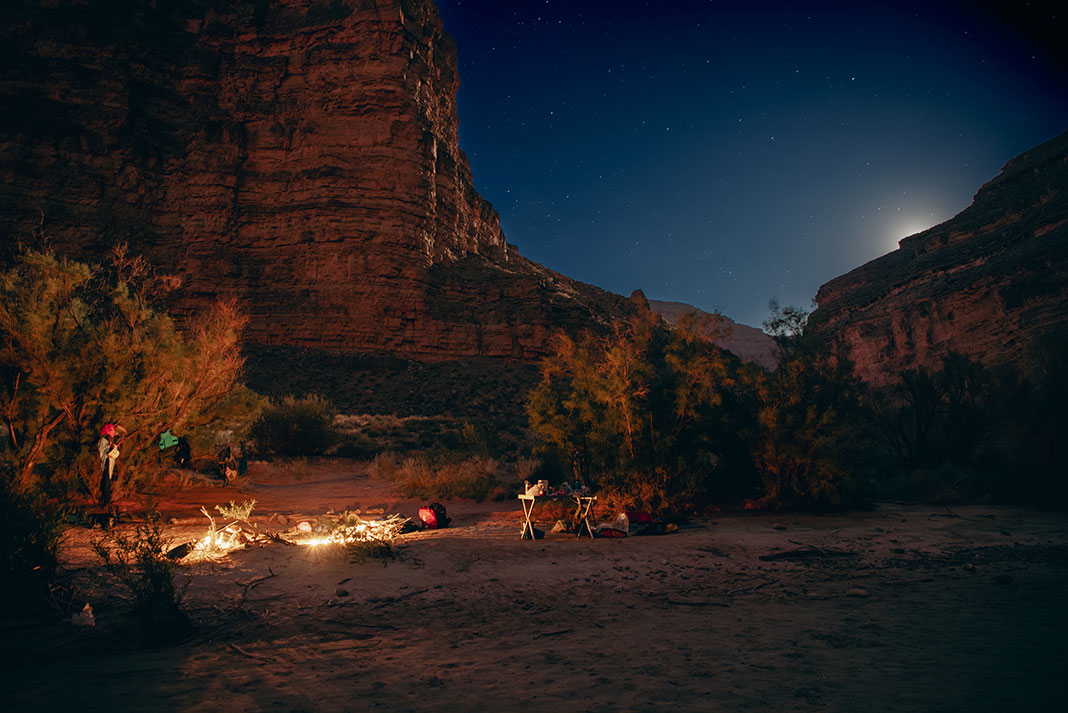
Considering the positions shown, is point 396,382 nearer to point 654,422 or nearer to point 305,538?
point 654,422

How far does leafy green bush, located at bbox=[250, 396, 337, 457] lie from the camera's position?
19750 mm

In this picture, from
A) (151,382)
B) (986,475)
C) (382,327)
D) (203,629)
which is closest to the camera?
(203,629)

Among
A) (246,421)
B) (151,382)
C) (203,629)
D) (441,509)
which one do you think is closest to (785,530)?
(441,509)

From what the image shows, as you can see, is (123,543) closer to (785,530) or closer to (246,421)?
(785,530)

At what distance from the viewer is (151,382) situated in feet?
32.4

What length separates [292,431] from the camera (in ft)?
65.3

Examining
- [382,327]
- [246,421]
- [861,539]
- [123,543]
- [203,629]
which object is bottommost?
[861,539]

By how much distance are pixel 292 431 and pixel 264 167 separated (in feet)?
118

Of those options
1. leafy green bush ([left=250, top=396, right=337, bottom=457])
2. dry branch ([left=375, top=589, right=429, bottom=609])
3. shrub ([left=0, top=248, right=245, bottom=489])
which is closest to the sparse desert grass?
shrub ([left=0, top=248, right=245, bottom=489])

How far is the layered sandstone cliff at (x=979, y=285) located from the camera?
31.5 meters

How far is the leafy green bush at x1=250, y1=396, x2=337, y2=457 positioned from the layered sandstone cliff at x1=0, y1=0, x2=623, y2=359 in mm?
22215

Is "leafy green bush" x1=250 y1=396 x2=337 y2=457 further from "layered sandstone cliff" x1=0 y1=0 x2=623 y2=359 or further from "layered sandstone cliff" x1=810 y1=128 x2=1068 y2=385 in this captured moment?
"layered sandstone cliff" x1=810 y1=128 x2=1068 y2=385

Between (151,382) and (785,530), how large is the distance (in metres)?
11.6

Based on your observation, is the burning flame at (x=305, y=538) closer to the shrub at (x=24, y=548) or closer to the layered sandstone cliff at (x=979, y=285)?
the shrub at (x=24, y=548)
